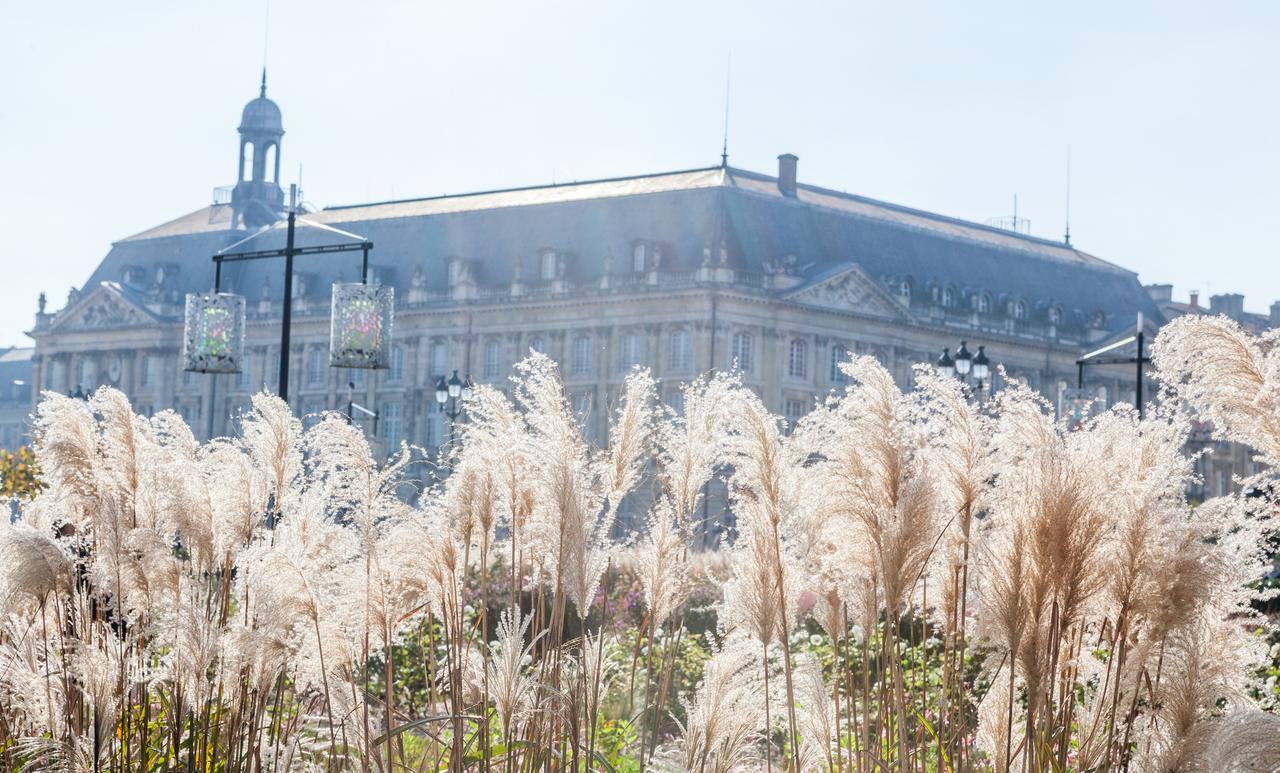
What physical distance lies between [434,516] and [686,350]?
5299 cm

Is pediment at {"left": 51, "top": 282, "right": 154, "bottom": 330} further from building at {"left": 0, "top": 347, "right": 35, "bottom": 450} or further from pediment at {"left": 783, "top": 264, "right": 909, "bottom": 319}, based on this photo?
pediment at {"left": 783, "top": 264, "right": 909, "bottom": 319}

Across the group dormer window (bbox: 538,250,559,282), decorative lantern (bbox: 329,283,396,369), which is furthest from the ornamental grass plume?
dormer window (bbox: 538,250,559,282)

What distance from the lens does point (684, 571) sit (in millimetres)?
5570

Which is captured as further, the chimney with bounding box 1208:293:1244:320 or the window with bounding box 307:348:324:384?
the chimney with bounding box 1208:293:1244:320

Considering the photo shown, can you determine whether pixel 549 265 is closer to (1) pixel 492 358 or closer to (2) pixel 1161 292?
(1) pixel 492 358

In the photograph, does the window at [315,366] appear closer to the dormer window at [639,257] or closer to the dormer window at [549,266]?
the dormer window at [549,266]

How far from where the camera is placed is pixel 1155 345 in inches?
197

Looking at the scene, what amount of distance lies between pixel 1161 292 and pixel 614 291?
102 ft

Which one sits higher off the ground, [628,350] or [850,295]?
[850,295]

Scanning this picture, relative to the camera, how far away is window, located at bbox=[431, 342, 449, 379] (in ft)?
214

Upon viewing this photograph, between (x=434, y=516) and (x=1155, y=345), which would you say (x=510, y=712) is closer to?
(x=434, y=516)

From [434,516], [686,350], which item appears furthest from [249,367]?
[434,516]

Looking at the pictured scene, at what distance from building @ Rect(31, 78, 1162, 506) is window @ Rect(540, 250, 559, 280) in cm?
7

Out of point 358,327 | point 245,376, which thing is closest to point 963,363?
point 358,327
